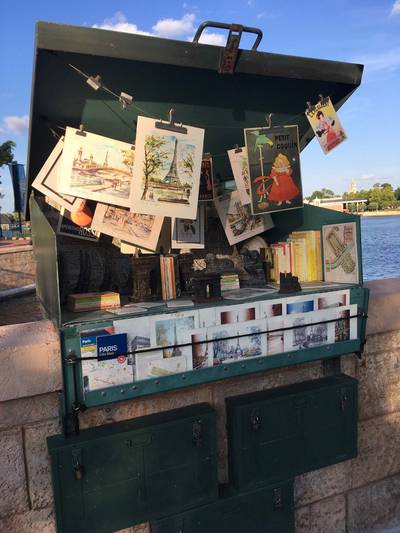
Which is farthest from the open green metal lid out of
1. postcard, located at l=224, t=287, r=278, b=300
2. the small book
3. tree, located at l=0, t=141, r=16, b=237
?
tree, located at l=0, t=141, r=16, b=237

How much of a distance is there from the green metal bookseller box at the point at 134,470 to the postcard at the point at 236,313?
572 mm

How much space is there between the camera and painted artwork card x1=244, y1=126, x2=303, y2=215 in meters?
3.04

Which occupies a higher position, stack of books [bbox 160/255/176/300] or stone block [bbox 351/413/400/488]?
stack of books [bbox 160/255/176/300]

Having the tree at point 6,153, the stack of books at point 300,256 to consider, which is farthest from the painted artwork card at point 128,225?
the tree at point 6,153

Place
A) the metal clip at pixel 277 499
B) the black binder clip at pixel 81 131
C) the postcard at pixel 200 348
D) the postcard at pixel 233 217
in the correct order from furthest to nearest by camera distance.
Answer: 1. the postcard at pixel 233 217
2. the metal clip at pixel 277 499
3. the black binder clip at pixel 81 131
4. the postcard at pixel 200 348

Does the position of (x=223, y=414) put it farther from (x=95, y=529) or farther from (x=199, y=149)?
(x=199, y=149)

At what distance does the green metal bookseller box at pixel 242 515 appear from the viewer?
2582 mm

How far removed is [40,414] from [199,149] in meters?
1.85

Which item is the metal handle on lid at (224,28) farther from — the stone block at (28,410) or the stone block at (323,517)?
the stone block at (323,517)

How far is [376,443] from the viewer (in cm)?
334

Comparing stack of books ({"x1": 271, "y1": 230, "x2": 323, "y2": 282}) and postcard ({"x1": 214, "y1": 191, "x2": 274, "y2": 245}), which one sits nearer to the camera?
stack of books ({"x1": 271, "y1": 230, "x2": 323, "y2": 282})

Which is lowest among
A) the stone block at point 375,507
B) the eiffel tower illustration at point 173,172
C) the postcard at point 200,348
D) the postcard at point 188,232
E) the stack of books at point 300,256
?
the stone block at point 375,507

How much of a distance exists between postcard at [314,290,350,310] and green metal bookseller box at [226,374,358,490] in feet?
1.91

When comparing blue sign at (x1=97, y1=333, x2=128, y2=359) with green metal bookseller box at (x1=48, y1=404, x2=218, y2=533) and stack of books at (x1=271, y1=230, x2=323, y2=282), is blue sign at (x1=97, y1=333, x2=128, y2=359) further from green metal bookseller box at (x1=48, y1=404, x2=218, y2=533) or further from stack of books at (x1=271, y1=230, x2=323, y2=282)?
stack of books at (x1=271, y1=230, x2=323, y2=282)
